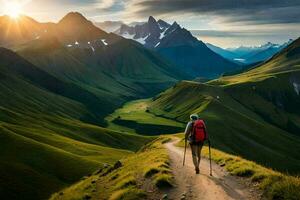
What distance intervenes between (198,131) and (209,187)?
4818 mm

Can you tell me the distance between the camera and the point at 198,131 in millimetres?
32219

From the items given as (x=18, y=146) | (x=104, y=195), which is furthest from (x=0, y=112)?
(x=104, y=195)

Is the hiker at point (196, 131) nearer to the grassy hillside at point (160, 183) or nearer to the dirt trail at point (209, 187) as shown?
the dirt trail at point (209, 187)

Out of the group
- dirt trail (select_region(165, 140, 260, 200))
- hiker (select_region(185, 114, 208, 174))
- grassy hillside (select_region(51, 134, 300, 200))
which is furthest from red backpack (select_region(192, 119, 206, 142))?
grassy hillside (select_region(51, 134, 300, 200))

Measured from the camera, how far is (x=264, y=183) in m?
27.6

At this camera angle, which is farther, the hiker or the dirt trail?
the hiker

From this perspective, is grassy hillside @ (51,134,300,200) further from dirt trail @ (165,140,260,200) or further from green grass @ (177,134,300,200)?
dirt trail @ (165,140,260,200)

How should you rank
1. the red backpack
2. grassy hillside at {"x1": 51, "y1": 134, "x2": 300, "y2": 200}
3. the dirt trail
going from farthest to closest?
the red backpack, the dirt trail, grassy hillside at {"x1": 51, "y1": 134, "x2": 300, "y2": 200}

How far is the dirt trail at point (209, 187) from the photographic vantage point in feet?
87.4

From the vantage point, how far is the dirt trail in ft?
87.4

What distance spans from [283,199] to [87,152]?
10627 centimetres

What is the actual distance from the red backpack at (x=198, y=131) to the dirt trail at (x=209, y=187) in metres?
2.86

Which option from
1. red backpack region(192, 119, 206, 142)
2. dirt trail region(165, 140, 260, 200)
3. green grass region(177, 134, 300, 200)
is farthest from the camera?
red backpack region(192, 119, 206, 142)

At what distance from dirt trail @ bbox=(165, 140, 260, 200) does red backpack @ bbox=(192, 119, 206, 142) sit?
113 inches
